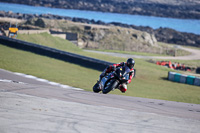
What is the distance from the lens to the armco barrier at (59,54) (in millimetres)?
22281

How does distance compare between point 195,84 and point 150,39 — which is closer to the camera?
point 195,84

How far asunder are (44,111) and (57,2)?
138 m

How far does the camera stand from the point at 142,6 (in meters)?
162

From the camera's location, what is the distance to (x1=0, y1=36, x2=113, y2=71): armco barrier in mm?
22281

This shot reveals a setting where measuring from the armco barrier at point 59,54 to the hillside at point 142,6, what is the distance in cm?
10805

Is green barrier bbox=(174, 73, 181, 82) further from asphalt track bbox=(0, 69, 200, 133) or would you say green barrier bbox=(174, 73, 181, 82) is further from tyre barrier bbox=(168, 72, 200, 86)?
asphalt track bbox=(0, 69, 200, 133)

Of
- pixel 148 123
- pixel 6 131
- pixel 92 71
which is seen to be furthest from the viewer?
pixel 92 71

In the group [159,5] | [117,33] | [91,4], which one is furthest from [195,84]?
[159,5]

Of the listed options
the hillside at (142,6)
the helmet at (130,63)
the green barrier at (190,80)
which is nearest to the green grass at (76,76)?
the green barrier at (190,80)

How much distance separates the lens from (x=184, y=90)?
63.8 ft

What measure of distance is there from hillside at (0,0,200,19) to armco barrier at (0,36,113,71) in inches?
4254

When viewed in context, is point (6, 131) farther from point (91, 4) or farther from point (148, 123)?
point (91, 4)

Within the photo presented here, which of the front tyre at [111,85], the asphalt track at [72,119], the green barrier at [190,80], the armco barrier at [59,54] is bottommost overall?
the green barrier at [190,80]

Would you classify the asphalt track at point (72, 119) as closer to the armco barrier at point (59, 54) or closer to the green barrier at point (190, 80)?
the armco barrier at point (59, 54)
